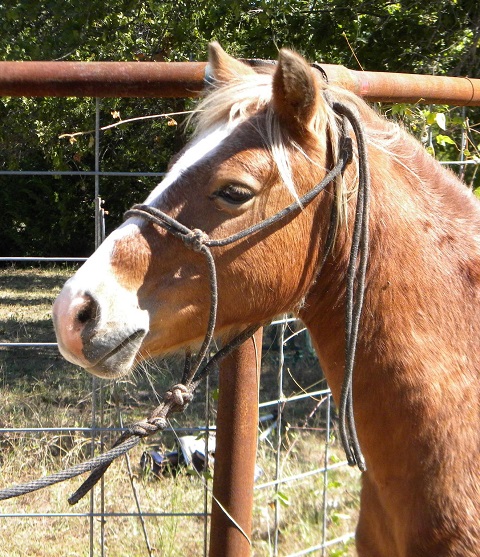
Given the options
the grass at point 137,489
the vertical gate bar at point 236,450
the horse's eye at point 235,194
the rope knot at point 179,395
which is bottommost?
the grass at point 137,489

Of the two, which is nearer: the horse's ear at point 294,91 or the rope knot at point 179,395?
the horse's ear at point 294,91

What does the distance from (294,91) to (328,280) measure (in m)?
0.53

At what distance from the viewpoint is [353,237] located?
1774mm

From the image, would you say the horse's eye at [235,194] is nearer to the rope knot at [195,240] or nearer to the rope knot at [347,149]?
the rope knot at [195,240]

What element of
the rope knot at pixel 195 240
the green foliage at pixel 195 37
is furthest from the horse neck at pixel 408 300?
the green foliage at pixel 195 37

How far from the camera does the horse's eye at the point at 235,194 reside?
172cm

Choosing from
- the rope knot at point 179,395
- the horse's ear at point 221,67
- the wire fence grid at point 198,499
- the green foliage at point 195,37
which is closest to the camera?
the rope knot at point 179,395

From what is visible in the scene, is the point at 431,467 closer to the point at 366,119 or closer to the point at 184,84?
the point at 366,119

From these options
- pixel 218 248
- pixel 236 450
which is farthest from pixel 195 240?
pixel 236 450

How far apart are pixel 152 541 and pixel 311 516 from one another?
0.88 m

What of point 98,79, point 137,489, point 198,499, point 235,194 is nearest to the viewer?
point 235,194

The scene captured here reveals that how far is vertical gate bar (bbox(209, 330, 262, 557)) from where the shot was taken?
254cm

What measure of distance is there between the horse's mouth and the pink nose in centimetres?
2

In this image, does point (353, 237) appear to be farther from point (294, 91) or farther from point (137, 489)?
point (137, 489)
